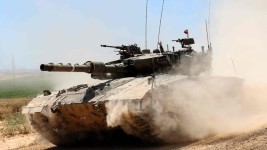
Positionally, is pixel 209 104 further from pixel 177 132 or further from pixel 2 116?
pixel 2 116

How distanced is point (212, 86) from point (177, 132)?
1938 mm

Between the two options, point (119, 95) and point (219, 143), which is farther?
point (119, 95)

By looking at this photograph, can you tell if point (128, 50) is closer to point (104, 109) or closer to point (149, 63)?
point (149, 63)

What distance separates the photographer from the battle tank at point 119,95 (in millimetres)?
11484

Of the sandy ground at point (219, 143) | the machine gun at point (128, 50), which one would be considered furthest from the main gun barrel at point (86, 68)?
the sandy ground at point (219, 143)

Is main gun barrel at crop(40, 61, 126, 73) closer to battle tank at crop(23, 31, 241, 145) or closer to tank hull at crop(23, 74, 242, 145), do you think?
battle tank at crop(23, 31, 241, 145)

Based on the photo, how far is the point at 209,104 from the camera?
1377 cm

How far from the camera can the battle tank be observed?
11484 millimetres

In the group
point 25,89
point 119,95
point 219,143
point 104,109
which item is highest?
point 119,95

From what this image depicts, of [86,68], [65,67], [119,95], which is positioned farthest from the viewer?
[86,68]

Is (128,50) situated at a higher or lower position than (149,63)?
higher

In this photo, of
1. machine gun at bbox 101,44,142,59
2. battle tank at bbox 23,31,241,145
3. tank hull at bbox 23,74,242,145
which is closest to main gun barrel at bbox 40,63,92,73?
battle tank at bbox 23,31,241,145

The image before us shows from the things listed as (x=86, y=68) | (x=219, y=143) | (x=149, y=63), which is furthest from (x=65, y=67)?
(x=219, y=143)

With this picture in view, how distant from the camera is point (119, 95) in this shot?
11742mm
